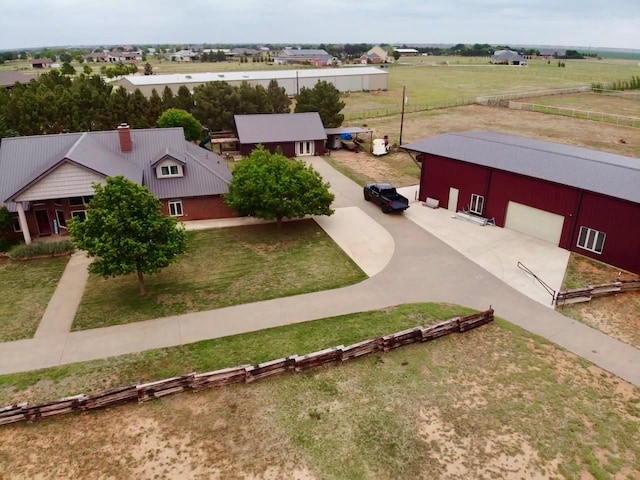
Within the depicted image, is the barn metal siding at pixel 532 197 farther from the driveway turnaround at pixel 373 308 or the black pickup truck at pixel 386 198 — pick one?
the driveway turnaround at pixel 373 308

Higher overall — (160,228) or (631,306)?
(160,228)

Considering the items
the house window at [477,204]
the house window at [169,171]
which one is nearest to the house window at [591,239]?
the house window at [477,204]

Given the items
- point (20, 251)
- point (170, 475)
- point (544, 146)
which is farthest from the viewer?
point (544, 146)

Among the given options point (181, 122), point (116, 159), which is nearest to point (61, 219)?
point (116, 159)

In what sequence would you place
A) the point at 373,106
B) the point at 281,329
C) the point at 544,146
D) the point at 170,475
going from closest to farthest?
the point at 170,475, the point at 281,329, the point at 544,146, the point at 373,106

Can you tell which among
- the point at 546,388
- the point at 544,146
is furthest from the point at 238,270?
the point at 544,146

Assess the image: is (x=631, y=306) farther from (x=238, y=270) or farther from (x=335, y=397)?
(x=238, y=270)
